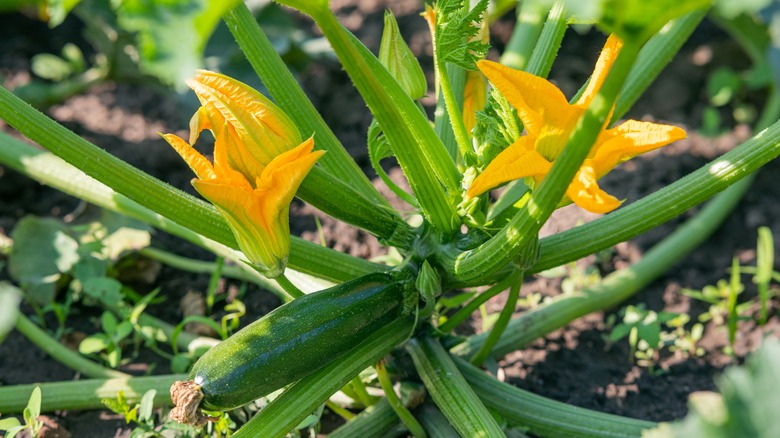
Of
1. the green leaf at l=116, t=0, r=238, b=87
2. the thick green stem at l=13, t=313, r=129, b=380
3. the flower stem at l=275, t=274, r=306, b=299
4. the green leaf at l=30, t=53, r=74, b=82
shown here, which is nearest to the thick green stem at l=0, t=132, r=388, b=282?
the flower stem at l=275, t=274, r=306, b=299

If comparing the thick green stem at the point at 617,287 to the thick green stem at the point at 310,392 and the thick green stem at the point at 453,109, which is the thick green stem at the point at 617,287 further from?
the thick green stem at the point at 453,109

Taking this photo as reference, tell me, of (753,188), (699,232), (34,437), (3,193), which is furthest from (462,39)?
(3,193)

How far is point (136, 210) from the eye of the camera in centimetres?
203

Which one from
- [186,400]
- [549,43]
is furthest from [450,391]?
[549,43]

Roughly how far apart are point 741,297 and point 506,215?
3.60 feet

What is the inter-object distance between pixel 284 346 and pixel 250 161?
328mm

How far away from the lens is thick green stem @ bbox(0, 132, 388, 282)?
1.74 meters

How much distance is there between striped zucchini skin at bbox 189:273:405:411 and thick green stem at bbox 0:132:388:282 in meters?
0.09

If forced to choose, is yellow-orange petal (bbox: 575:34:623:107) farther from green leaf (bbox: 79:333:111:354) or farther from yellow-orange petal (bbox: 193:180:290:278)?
green leaf (bbox: 79:333:111:354)

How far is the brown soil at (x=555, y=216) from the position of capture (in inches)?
87.3

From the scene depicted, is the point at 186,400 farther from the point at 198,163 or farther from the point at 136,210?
the point at 136,210

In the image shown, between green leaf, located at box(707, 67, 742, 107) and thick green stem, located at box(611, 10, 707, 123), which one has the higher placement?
green leaf, located at box(707, 67, 742, 107)

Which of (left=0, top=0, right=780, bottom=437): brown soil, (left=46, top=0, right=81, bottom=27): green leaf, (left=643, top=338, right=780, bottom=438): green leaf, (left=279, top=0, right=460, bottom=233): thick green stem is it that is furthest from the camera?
(left=0, top=0, right=780, bottom=437): brown soil

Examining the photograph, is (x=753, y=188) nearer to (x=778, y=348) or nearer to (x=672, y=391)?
(x=672, y=391)
